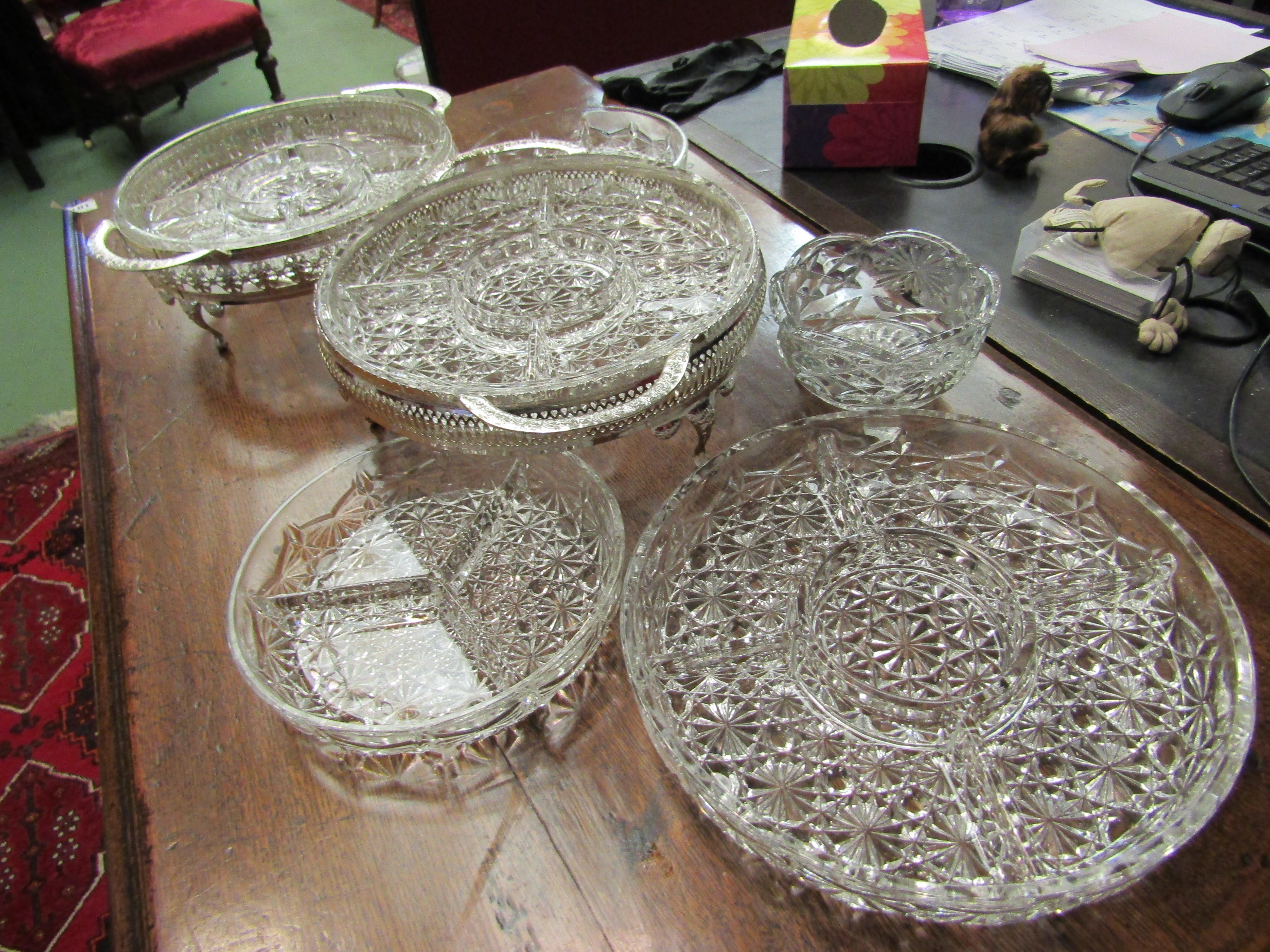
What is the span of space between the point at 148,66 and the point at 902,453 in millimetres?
2224

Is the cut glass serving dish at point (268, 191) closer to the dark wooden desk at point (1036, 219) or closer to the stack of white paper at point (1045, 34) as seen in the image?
the dark wooden desk at point (1036, 219)

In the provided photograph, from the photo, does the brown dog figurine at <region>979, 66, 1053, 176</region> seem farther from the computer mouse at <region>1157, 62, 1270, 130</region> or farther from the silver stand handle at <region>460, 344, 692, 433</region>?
the silver stand handle at <region>460, 344, 692, 433</region>

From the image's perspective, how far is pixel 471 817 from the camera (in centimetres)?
42

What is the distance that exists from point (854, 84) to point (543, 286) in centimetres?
47


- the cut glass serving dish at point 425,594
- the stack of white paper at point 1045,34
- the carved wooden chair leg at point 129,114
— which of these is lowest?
the carved wooden chair leg at point 129,114

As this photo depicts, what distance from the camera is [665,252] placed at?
1.96ft

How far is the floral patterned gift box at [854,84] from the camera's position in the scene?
2.67ft

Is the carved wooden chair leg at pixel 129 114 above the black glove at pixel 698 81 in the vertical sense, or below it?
below

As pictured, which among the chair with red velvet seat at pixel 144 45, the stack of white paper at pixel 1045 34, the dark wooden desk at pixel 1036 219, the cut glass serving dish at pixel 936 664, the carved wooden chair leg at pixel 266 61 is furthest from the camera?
the carved wooden chair leg at pixel 266 61

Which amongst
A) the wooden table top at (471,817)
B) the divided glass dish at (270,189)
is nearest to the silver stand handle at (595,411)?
the wooden table top at (471,817)

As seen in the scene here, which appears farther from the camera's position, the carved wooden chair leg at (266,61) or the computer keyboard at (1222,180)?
the carved wooden chair leg at (266,61)

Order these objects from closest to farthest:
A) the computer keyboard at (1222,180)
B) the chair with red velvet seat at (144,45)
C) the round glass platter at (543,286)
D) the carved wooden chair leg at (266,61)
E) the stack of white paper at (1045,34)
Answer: the round glass platter at (543,286) < the computer keyboard at (1222,180) < the stack of white paper at (1045,34) < the chair with red velvet seat at (144,45) < the carved wooden chair leg at (266,61)

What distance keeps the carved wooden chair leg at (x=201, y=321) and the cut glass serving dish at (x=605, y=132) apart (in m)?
0.32

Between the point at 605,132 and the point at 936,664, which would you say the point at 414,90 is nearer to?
the point at 605,132
